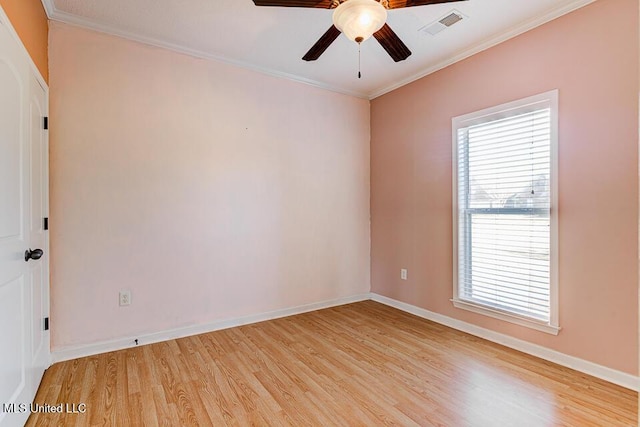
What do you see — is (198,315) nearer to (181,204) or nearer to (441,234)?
(181,204)

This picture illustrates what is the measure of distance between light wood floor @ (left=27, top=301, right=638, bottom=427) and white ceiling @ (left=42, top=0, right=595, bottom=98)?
2.65 meters

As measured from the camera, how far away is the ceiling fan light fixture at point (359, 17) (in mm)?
1678

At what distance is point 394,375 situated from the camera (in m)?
2.29

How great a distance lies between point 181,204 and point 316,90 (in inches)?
79.8

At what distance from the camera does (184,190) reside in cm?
298

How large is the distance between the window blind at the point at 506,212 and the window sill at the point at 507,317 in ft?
0.13

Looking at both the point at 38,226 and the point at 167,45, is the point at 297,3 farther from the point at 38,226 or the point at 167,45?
the point at 38,226

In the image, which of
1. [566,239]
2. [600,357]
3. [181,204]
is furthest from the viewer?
[181,204]

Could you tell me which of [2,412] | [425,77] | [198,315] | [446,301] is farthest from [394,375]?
[425,77]

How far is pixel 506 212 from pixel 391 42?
174 centimetres

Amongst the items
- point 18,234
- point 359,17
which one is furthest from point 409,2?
point 18,234

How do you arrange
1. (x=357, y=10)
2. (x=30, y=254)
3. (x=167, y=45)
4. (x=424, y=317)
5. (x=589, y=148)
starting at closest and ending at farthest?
1. (x=357, y=10)
2. (x=30, y=254)
3. (x=589, y=148)
4. (x=167, y=45)
5. (x=424, y=317)

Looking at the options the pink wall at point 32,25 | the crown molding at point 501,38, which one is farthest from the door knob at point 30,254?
the crown molding at point 501,38

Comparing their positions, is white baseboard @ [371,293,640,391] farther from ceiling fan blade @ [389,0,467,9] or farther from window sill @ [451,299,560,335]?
ceiling fan blade @ [389,0,467,9]
